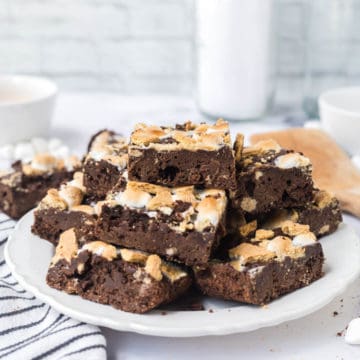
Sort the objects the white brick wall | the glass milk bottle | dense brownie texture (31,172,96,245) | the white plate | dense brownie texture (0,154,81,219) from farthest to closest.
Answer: the white brick wall, the glass milk bottle, dense brownie texture (0,154,81,219), dense brownie texture (31,172,96,245), the white plate

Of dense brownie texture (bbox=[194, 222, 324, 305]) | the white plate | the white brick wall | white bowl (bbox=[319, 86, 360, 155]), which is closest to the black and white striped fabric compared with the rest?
the white plate

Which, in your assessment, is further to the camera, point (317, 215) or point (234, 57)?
point (234, 57)

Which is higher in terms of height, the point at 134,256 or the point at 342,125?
the point at 134,256

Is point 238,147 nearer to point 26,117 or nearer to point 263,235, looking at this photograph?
point 263,235

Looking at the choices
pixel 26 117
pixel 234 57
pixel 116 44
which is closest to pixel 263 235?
pixel 26 117

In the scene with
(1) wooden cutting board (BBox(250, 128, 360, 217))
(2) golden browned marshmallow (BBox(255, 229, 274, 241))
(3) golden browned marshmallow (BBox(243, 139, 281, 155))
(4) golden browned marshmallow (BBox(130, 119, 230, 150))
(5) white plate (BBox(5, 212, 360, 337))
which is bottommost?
(1) wooden cutting board (BBox(250, 128, 360, 217))

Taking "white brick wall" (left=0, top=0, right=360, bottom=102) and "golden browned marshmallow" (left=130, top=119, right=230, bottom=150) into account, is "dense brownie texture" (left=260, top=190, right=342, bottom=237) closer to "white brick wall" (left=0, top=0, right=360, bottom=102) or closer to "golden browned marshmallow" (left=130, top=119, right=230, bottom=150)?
"golden browned marshmallow" (left=130, top=119, right=230, bottom=150)

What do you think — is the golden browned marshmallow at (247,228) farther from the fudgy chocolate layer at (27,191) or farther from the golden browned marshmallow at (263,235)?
the fudgy chocolate layer at (27,191)
